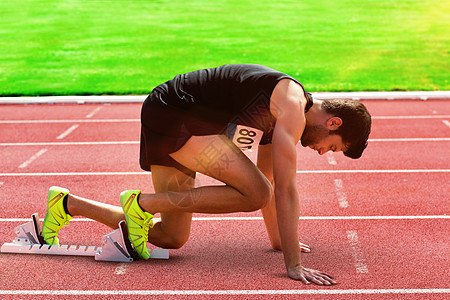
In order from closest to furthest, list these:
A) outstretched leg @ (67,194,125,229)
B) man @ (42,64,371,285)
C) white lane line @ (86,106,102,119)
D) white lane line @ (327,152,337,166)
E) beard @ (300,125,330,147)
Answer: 1. man @ (42,64,371,285)
2. beard @ (300,125,330,147)
3. outstretched leg @ (67,194,125,229)
4. white lane line @ (327,152,337,166)
5. white lane line @ (86,106,102,119)

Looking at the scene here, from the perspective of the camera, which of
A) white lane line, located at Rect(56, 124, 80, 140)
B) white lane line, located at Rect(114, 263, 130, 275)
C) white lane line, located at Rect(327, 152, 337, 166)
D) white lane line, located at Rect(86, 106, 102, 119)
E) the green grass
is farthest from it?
the green grass

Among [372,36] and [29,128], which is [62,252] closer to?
[29,128]

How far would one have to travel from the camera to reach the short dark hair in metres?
3.51

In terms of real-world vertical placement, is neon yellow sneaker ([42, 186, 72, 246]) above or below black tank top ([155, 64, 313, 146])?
below

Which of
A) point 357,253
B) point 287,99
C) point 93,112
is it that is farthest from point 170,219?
point 93,112

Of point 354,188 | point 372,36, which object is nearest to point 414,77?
point 372,36

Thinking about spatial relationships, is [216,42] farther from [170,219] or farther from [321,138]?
[321,138]

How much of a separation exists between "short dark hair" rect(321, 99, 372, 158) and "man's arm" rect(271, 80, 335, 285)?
0.20 meters

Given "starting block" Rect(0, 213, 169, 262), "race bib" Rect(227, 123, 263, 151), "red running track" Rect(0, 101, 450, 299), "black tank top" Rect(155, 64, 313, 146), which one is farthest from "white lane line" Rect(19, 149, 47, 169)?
"race bib" Rect(227, 123, 263, 151)

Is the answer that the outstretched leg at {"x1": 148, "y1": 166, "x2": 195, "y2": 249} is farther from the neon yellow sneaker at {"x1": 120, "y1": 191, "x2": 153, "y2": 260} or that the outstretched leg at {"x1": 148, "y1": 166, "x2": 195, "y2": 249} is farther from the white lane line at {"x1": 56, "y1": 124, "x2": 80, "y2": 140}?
the white lane line at {"x1": 56, "y1": 124, "x2": 80, "y2": 140}

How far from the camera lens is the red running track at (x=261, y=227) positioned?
3.67 meters

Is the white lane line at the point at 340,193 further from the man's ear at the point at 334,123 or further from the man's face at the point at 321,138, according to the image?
the man's ear at the point at 334,123

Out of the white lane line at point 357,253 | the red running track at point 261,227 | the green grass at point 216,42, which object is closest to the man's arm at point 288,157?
the red running track at point 261,227

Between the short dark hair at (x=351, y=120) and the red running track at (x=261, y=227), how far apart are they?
863 mm
